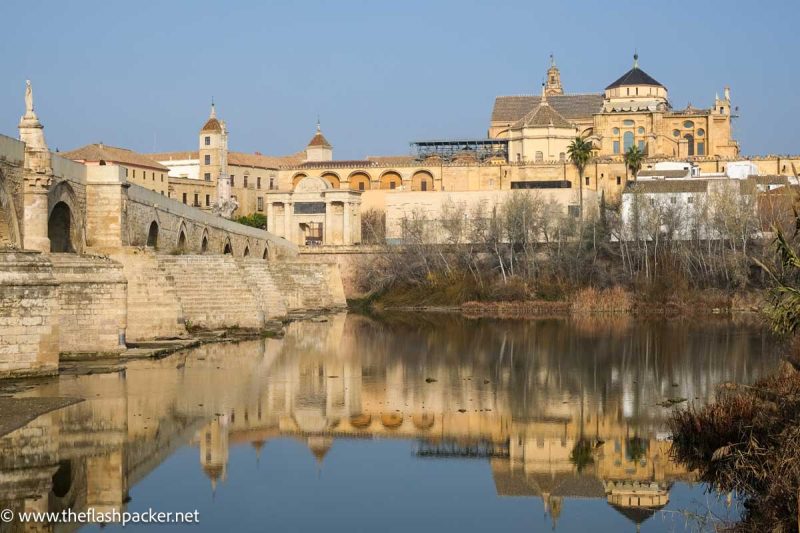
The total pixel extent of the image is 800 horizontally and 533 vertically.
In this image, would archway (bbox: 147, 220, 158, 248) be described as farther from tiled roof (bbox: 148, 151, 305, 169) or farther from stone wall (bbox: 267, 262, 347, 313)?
tiled roof (bbox: 148, 151, 305, 169)

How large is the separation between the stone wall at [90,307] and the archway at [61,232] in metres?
4.99

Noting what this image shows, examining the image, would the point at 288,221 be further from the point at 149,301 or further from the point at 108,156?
the point at 149,301

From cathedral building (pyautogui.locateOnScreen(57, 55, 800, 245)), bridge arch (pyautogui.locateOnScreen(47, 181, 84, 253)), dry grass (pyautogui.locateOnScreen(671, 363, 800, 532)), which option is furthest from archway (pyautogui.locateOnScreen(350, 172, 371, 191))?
dry grass (pyautogui.locateOnScreen(671, 363, 800, 532))

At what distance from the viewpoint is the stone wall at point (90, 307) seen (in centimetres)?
2616

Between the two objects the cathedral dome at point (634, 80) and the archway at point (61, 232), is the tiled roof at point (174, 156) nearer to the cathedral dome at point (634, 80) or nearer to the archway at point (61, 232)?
the cathedral dome at point (634, 80)

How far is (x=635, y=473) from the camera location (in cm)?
1505

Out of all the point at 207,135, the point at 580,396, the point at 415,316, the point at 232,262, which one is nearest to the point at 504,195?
the point at 415,316

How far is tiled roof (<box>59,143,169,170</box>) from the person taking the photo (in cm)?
8819

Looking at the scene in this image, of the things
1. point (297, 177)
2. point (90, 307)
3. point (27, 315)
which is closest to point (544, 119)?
point (297, 177)

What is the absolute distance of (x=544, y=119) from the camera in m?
89.1

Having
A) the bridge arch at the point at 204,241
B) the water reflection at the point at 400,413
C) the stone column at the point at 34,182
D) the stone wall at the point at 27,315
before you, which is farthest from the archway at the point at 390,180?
the stone wall at the point at 27,315

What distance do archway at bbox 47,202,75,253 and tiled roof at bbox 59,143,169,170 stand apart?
188ft

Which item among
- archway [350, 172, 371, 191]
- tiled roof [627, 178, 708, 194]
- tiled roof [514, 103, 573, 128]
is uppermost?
tiled roof [514, 103, 573, 128]

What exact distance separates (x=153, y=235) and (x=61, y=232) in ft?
26.7
